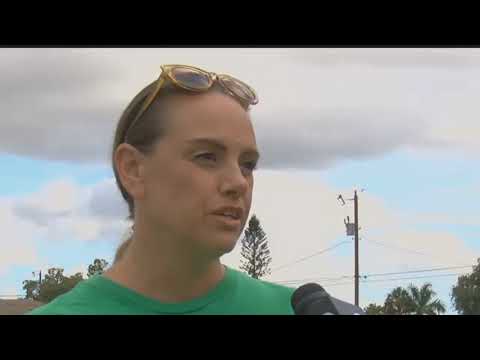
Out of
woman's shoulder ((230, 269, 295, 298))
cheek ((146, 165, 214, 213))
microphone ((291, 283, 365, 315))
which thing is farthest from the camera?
woman's shoulder ((230, 269, 295, 298))

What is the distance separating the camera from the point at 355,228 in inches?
204

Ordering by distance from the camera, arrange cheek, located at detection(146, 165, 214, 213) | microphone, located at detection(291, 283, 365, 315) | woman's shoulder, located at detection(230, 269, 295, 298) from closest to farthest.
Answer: microphone, located at detection(291, 283, 365, 315)
cheek, located at detection(146, 165, 214, 213)
woman's shoulder, located at detection(230, 269, 295, 298)

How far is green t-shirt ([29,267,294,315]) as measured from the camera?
9.53 ft

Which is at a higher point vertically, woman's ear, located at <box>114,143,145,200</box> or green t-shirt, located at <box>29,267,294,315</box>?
woman's ear, located at <box>114,143,145,200</box>

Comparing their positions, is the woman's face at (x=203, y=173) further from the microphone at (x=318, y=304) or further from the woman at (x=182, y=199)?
the microphone at (x=318, y=304)

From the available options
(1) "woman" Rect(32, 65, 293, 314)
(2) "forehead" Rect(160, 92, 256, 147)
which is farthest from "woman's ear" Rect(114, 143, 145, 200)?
(2) "forehead" Rect(160, 92, 256, 147)

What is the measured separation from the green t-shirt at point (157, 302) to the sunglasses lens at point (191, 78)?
2.13ft

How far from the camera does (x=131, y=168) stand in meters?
2.98

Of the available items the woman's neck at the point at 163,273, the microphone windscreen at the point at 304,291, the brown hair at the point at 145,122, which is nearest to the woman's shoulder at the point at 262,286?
the woman's neck at the point at 163,273

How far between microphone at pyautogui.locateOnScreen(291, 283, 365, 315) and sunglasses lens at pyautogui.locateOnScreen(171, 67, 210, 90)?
2.41 feet

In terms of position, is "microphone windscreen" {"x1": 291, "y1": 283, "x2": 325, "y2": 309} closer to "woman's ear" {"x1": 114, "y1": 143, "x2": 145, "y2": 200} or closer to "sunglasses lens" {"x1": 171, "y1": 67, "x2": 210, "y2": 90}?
"woman's ear" {"x1": 114, "y1": 143, "x2": 145, "y2": 200}
